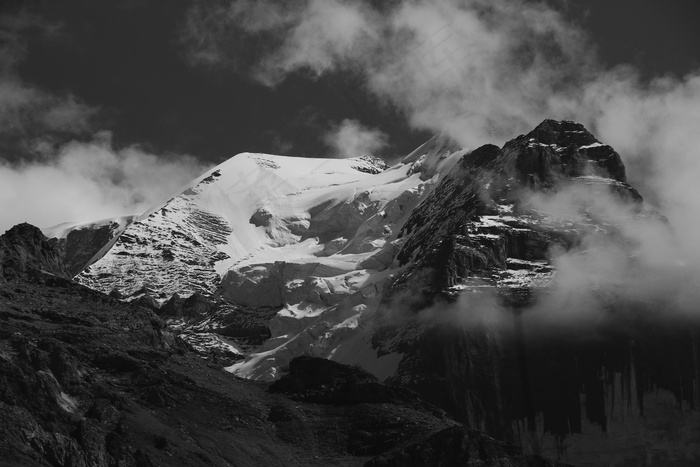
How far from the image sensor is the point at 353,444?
192250mm

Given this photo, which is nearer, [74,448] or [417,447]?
[74,448]

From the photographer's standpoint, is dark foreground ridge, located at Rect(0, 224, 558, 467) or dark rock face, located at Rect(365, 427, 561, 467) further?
dark rock face, located at Rect(365, 427, 561, 467)

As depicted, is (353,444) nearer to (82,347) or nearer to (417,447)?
(417,447)

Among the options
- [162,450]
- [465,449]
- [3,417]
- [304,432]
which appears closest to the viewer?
[3,417]

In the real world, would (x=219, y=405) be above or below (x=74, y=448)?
above

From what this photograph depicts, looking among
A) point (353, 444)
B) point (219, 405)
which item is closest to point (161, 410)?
point (219, 405)

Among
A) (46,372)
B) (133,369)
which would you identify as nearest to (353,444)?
(133,369)

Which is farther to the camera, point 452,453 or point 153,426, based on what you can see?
point 452,453

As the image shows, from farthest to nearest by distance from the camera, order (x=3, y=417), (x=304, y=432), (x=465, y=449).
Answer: (x=304, y=432) < (x=465, y=449) < (x=3, y=417)

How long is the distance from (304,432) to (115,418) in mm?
33391

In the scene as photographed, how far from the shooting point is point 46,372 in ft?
559

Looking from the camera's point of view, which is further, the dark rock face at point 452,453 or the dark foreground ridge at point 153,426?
the dark rock face at point 452,453

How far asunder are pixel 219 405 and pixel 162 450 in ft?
→ 87.7

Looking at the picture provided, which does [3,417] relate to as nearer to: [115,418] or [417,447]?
[115,418]
